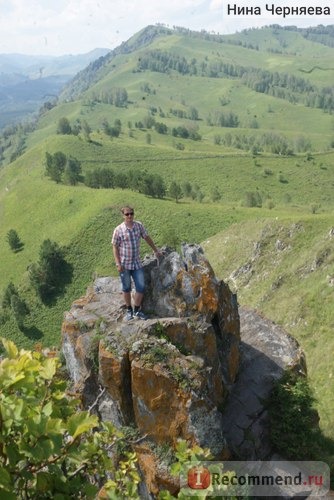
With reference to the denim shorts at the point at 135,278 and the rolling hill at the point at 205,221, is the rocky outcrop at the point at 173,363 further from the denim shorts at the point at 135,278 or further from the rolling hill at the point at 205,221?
the rolling hill at the point at 205,221

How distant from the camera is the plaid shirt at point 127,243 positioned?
1802 cm

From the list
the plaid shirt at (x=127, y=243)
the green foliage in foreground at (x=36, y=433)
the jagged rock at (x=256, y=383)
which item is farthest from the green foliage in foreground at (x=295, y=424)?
the green foliage in foreground at (x=36, y=433)

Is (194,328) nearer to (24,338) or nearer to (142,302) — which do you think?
(142,302)

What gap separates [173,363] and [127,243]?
201 inches

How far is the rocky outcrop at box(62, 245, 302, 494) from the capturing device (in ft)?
53.0

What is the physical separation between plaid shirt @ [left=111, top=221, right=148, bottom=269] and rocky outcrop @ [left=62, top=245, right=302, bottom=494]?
255cm

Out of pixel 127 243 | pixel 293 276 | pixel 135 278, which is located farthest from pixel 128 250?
pixel 293 276

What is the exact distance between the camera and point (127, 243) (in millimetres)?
17984

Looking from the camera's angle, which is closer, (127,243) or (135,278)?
(127,243)

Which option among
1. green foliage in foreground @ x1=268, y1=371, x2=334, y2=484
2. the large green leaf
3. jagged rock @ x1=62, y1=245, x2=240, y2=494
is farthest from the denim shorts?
the large green leaf

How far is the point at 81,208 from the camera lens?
115 metres

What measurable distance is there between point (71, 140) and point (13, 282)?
314 feet

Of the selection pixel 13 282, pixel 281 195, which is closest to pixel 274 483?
pixel 13 282

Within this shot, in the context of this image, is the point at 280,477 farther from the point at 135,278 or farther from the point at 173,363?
the point at 135,278
